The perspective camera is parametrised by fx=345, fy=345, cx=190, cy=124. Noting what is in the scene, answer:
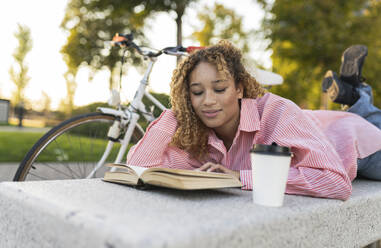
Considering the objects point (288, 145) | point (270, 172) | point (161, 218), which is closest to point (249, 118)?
point (288, 145)

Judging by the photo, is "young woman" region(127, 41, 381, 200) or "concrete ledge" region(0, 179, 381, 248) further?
"young woman" region(127, 41, 381, 200)

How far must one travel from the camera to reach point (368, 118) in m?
2.77

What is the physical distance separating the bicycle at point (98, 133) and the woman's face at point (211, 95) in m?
0.81

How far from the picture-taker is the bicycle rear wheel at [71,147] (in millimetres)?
2172

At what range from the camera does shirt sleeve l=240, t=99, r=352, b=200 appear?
4.47ft

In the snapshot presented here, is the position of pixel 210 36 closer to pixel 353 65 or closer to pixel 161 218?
pixel 353 65

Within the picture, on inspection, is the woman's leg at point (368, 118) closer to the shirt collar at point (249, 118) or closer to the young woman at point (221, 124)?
the young woman at point (221, 124)

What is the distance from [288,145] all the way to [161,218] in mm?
825

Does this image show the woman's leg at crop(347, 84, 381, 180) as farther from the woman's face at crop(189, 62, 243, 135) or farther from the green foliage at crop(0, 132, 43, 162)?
the green foliage at crop(0, 132, 43, 162)

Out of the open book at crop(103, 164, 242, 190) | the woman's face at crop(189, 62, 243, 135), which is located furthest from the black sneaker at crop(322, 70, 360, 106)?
the open book at crop(103, 164, 242, 190)

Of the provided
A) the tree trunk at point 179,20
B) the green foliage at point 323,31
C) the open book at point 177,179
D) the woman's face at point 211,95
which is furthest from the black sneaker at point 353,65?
the green foliage at point 323,31

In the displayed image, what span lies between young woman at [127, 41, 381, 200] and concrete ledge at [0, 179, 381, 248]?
30 centimetres

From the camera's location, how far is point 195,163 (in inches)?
73.1

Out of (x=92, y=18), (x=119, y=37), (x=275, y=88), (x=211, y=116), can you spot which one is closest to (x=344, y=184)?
(x=211, y=116)
